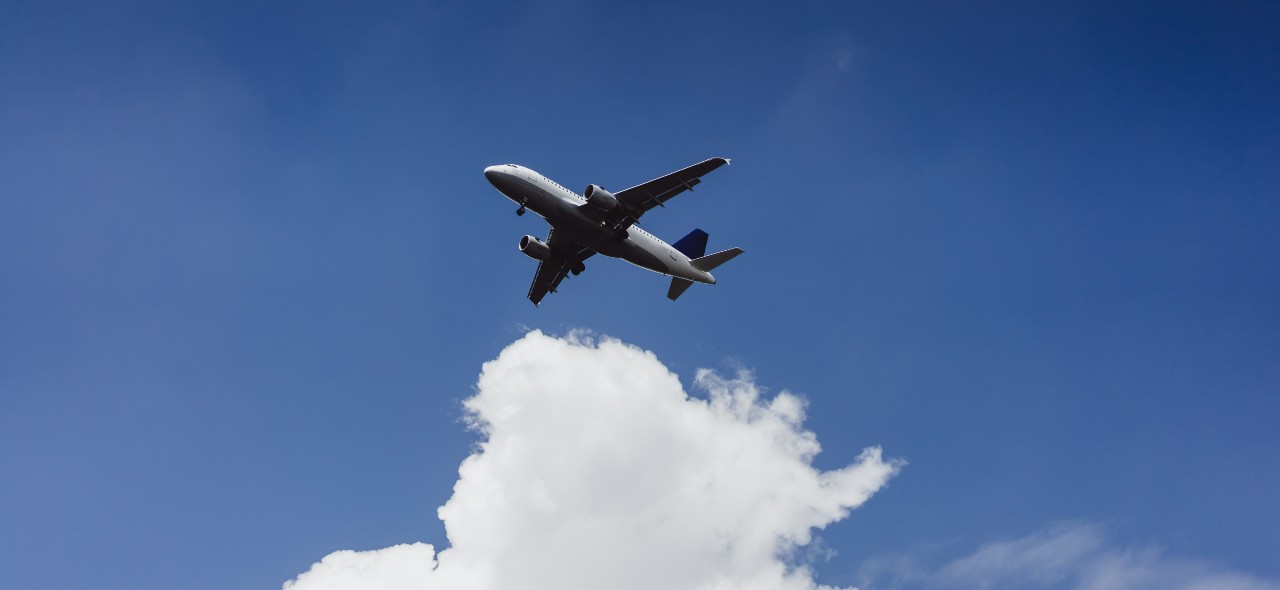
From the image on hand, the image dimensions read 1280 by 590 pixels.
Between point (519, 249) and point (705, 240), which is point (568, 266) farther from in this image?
point (705, 240)

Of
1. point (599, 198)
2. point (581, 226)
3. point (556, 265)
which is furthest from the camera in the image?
point (556, 265)

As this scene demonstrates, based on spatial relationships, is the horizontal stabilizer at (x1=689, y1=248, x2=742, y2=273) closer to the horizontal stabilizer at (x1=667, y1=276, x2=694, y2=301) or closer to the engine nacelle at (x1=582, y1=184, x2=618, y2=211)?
the horizontal stabilizer at (x1=667, y1=276, x2=694, y2=301)

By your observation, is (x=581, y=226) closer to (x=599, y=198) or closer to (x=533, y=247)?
(x=599, y=198)

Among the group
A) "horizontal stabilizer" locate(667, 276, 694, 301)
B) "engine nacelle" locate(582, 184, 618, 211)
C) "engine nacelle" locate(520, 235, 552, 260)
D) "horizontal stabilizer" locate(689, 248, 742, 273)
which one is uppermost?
"engine nacelle" locate(520, 235, 552, 260)

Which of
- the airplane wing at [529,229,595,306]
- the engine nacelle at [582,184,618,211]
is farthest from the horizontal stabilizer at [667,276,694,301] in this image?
the engine nacelle at [582,184,618,211]

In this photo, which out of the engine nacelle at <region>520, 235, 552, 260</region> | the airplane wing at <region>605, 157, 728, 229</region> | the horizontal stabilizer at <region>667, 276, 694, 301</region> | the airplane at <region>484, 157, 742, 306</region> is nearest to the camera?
the airplane wing at <region>605, 157, 728, 229</region>

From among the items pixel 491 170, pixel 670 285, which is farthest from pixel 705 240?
pixel 491 170

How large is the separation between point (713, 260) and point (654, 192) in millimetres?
8927

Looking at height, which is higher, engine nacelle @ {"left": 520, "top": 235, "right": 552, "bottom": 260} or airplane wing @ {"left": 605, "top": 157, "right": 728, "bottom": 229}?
engine nacelle @ {"left": 520, "top": 235, "right": 552, "bottom": 260}

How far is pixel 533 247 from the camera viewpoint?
5681 cm

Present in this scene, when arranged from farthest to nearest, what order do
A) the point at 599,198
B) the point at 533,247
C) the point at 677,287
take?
the point at 677,287 < the point at 533,247 < the point at 599,198

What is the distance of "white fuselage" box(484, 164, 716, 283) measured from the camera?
4997 centimetres

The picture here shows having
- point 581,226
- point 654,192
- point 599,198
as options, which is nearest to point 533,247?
point 581,226

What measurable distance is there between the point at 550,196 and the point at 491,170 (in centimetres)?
380
